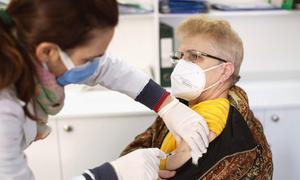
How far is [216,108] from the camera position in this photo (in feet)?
4.44

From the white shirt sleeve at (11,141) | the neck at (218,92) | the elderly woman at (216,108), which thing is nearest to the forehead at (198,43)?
the elderly woman at (216,108)

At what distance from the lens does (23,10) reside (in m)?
0.84

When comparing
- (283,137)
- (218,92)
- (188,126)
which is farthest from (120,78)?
(283,137)

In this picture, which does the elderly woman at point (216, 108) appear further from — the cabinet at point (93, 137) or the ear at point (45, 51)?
the ear at point (45, 51)

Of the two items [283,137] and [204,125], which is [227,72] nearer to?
[204,125]

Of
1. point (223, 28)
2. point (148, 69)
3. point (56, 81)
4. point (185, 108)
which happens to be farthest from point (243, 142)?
point (148, 69)

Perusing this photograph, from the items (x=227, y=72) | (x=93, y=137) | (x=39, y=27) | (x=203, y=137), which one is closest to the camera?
(x=39, y=27)

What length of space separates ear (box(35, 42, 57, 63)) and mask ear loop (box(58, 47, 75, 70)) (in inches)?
0.7

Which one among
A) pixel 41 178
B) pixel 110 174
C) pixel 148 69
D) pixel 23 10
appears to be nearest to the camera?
pixel 23 10

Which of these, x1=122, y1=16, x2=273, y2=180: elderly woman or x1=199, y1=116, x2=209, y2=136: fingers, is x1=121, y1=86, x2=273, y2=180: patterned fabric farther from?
x1=199, y1=116, x2=209, y2=136: fingers

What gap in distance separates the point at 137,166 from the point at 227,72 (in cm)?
54

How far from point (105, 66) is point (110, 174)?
374mm

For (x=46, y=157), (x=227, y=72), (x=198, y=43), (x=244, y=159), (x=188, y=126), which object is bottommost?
(x=46, y=157)

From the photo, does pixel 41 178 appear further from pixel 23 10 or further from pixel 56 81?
pixel 23 10
